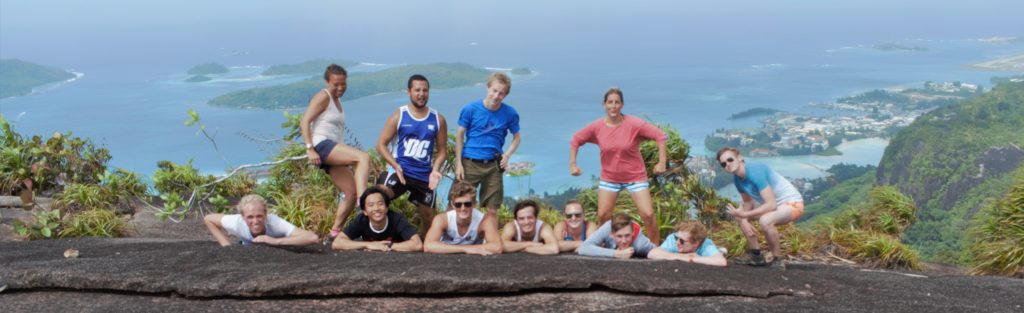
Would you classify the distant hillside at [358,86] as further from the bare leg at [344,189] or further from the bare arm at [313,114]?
Result: the bare arm at [313,114]

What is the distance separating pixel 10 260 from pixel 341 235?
92.7 inches

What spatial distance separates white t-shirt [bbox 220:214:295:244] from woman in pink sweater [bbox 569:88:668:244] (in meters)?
2.62

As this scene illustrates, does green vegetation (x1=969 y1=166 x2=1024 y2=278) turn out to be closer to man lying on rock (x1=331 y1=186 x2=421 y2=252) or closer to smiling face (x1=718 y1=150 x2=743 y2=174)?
smiling face (x1=718 y1=150 x2=743 y2=174)

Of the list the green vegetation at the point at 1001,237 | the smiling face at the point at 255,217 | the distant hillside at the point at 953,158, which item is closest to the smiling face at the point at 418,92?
the smiling face at the point at 255,217

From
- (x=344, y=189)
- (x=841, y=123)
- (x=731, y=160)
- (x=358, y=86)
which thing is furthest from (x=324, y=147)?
(x=358, y=86)

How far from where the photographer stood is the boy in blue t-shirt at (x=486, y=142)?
772 cm

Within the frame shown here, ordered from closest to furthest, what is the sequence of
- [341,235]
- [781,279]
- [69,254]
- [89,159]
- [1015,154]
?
[781,279] < [69,254] < [341,235] < [89,159] < [1015,154]

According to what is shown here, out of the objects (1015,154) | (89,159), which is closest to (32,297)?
(89,159)

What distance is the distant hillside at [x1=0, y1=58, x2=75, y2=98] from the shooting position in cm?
13638

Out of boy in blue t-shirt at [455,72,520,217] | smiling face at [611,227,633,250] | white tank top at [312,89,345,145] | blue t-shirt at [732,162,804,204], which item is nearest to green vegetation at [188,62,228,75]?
white tank top at [312,89,345,145]

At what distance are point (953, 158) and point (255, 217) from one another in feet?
147

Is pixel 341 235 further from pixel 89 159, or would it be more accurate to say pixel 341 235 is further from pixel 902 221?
pixel 902 221

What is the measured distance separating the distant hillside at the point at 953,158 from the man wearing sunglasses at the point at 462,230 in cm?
2058

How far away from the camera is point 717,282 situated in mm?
5129
